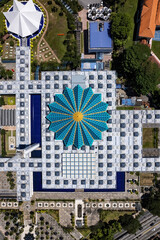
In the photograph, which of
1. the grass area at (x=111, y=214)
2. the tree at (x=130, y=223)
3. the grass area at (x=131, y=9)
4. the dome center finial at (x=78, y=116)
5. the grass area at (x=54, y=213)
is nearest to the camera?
the dome center finial at (x=78, y=116)

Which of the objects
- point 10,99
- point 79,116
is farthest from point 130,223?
point 10,99

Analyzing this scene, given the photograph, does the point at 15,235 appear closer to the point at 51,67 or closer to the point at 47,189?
the point at 47,189

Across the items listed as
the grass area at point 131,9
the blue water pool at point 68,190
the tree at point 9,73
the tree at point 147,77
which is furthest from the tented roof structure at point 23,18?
the blue water pool at point 68,190

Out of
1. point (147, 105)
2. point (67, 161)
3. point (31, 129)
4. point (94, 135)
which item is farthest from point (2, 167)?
point (147, 105)

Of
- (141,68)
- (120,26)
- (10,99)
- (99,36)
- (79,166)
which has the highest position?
(120,26)

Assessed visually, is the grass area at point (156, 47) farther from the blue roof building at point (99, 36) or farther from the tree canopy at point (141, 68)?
the blue roof building at point (99, 36)

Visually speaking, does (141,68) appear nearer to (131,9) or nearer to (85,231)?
(131,9)

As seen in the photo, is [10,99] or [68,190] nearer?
[68,190]
